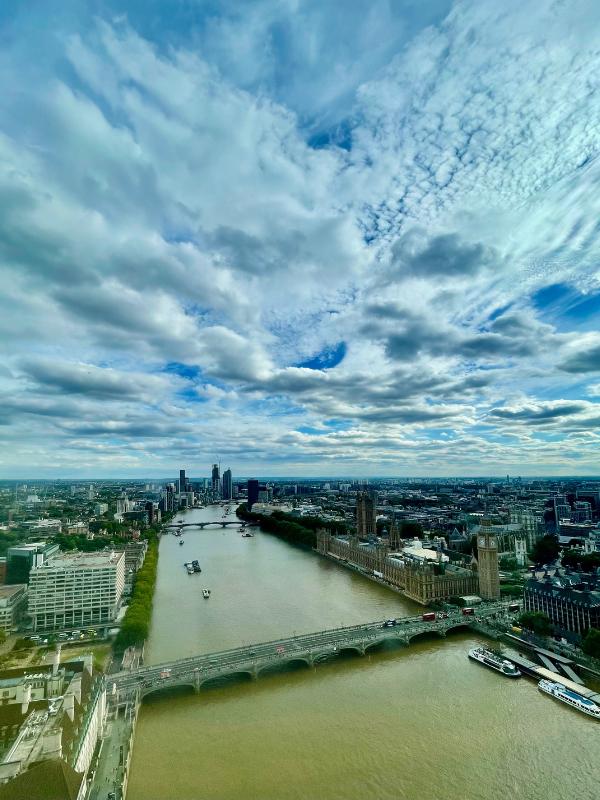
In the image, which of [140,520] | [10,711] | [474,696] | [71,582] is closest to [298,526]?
[140,520]

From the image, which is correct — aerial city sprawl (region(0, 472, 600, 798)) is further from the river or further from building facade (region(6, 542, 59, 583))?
the river

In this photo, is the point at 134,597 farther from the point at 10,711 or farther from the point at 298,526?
the point at 298,526

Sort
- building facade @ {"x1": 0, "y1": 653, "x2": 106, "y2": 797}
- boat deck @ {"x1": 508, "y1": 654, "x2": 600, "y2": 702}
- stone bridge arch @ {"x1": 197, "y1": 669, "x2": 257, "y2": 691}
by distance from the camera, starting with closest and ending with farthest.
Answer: building facade @ {"x1": 0, "y1": 653, "x2": 106, "y2": 797}, boat deck @ {"x1": 508, "y1": 654, "x2": 600, "y2": 702}, stone bridge arch @ {"x1": 197, "y1": 669, "x2": 257, "y2": 691}

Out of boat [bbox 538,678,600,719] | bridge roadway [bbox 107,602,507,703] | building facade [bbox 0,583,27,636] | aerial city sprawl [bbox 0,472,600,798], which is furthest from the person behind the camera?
building facade [bbox 0,583,27,636]

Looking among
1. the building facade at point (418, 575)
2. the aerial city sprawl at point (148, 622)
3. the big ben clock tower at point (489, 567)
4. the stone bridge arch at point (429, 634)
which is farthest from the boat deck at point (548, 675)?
the big ben clock tower at point (489, 567)

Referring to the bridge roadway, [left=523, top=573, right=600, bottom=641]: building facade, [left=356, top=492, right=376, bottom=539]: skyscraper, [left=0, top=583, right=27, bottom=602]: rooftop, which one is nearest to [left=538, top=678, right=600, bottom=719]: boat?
[left=523, top=573, right=600, bottom=641]: building facade

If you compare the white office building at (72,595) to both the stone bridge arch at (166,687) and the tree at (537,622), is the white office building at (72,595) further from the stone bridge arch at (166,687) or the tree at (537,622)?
the tree at (537,622)
